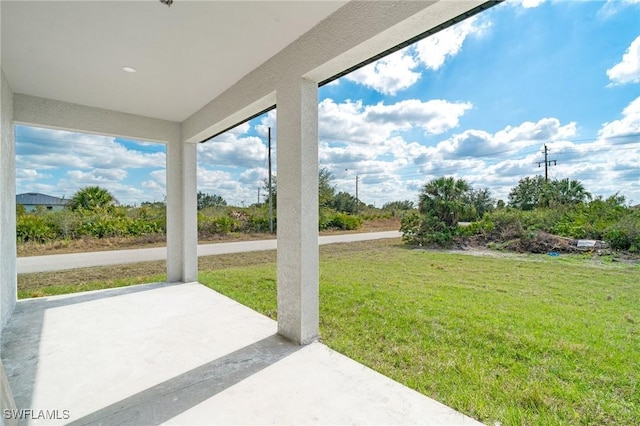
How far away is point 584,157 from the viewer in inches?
269

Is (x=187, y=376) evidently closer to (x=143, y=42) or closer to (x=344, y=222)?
(x=143, y=42)

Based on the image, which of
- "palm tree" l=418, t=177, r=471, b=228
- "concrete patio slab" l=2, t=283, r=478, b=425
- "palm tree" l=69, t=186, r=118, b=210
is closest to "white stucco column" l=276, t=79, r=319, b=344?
"concrete patio slab" l=2, t=283, r=478, b=425

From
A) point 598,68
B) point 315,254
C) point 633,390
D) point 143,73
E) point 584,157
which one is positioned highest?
point 598,68

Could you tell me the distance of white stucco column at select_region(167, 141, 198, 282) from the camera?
17.5 feet

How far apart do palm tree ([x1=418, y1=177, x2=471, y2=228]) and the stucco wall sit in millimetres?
10329

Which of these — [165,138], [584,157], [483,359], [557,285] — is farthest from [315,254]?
[584,157]

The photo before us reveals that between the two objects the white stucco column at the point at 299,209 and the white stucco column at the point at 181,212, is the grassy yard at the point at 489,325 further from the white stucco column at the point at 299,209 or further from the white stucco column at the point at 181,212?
the white stucco column at the point at 181,212

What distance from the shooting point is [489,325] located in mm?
3307

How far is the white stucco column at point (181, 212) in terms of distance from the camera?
5348 millimetres

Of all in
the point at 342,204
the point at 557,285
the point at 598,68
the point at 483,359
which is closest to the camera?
the point at 483,359

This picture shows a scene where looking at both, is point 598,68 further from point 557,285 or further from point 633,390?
point 633,390

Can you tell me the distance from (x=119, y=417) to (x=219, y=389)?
1.93 ft

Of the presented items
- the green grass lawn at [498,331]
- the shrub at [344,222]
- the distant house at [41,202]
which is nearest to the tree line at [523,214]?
the green grass lawn at [498,331]

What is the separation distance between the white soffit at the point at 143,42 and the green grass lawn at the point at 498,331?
9.76 feet
